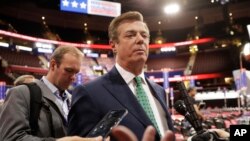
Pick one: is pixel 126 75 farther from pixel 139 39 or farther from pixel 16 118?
pixel 16 118

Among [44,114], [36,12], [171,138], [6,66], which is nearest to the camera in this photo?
[171,138]

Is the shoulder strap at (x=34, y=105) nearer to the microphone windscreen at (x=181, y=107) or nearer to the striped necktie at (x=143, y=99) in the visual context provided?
the striped necktie at (x=143, y=99)

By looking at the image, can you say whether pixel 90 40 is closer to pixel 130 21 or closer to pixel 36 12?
pixel 36 12

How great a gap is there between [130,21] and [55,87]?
0.78 metres

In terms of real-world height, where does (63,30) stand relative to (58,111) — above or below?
above

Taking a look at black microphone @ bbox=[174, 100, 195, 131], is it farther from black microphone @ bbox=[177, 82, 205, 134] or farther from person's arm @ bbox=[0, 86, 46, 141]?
person's arm @ bbox=[0, 86, 46, 141]

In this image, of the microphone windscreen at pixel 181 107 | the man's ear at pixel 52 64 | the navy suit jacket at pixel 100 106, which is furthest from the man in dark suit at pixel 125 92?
the man's ear at pixel 52 64

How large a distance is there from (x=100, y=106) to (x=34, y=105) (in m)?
0.50

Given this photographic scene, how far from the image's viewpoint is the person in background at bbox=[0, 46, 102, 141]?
5.69ft

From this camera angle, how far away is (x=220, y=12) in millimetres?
25219

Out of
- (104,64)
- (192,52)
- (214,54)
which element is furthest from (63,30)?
(214,54)

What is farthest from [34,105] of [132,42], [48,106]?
[132,42]

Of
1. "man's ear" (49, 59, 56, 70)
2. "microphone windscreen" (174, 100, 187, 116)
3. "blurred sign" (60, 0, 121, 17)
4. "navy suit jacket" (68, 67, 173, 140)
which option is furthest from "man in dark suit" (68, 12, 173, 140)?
"blurred sign" (60, 0, 121, 17)

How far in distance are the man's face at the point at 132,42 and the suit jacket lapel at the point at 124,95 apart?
4.8 inches
